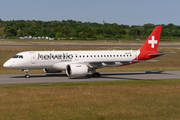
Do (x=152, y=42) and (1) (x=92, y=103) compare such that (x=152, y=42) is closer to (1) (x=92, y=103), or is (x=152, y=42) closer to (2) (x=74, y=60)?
(2) (x=74, y=60)

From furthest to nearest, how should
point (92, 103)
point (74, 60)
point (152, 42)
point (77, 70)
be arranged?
1. point (152, 42)
2. point (74, 60)
3. point (77, 70)
4. point (92, 103)

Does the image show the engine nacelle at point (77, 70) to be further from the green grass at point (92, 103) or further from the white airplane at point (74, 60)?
the green grass at point (92, 103)

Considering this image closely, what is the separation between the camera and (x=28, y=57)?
3319cm

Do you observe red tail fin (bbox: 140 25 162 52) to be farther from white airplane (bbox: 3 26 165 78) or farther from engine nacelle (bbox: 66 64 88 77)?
engine nacelle (bbox: 66 64 88 77)

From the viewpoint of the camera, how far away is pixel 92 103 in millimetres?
18812

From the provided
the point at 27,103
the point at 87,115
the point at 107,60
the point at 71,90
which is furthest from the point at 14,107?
the point at 107,60

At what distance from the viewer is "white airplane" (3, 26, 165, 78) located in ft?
108

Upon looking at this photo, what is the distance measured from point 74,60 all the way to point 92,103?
1678cm

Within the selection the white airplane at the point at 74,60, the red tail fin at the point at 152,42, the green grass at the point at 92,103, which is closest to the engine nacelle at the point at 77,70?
the white airplane at the point at 74,60

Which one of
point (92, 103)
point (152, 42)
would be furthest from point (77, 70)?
point (152, 42)

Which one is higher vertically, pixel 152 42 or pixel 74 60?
pixel 152 42

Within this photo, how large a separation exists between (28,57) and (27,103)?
1527cm

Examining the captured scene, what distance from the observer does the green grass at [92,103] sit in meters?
15.7

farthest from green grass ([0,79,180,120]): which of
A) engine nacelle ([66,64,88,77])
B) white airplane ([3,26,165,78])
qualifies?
white airplane ([3,26,165,78])
